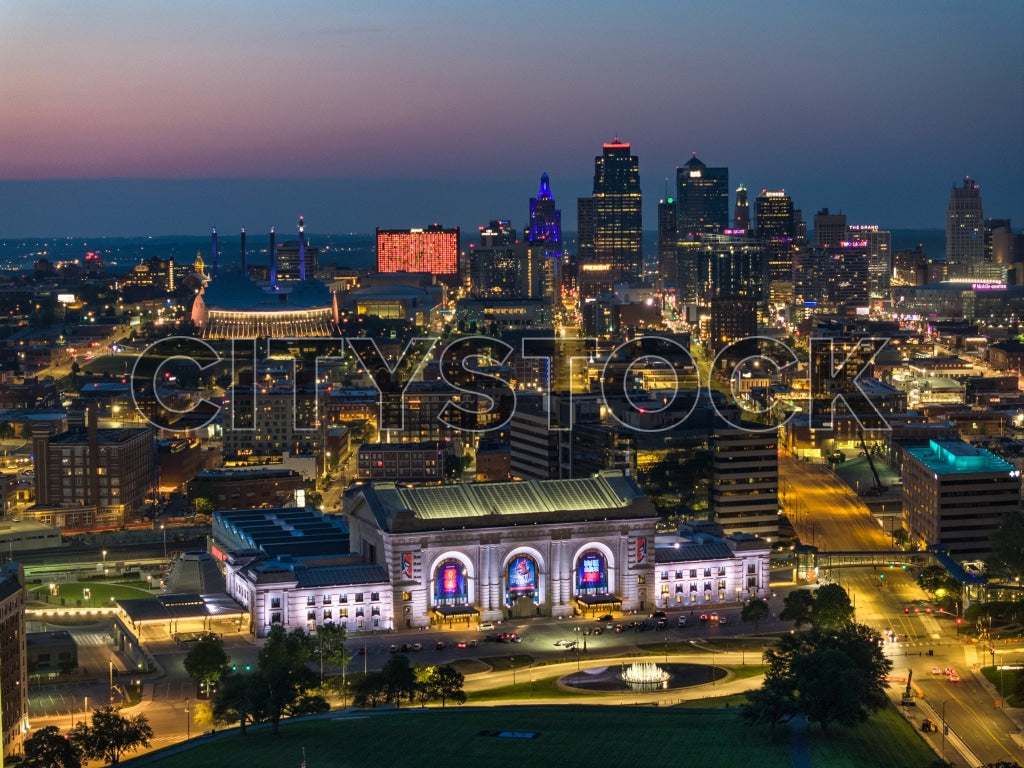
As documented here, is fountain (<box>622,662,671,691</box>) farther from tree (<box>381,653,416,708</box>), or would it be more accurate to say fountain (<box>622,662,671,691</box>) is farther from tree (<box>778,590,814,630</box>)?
tree (<box>778,590,814,630</box>)

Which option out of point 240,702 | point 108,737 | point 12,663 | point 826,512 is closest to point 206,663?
point 240,702

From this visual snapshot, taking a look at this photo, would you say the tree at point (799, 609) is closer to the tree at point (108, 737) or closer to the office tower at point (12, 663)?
the tree at point (108, 737)

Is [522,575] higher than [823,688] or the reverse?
higher

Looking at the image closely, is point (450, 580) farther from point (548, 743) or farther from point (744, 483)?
point (744, 483)

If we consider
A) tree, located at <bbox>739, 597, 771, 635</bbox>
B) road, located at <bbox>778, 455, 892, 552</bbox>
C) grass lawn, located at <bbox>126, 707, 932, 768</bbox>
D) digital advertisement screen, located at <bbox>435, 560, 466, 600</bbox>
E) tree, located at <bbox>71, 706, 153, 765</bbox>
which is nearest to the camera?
grass lawn, located at <bbox>126, 707, 932, 768</bbox>

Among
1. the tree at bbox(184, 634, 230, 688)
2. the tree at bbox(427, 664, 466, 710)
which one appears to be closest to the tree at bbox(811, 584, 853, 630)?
the tree at bbox(427, 664, 466, 710)

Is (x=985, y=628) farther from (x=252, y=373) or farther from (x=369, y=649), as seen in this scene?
(x=252, y=373)

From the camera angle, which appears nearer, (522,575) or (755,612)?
(755,612)
